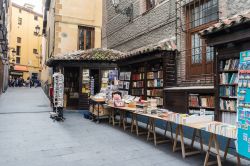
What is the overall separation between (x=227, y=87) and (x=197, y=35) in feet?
8.42

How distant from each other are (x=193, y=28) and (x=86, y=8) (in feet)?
34.3

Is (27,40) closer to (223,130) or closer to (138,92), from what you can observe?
(138,92)

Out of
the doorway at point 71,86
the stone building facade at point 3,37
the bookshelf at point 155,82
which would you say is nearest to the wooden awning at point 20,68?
the stone building facade at point 3,37

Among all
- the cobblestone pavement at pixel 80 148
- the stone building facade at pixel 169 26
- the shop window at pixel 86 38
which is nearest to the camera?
the cobblestone pavement at pixel 80 148

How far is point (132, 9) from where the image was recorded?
1159cm

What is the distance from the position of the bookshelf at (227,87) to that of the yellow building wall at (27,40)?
43391 millimetres

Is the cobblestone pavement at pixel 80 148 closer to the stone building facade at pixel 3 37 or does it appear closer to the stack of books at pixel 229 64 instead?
the stack of books at pixel 229 64

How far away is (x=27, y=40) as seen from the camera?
45.8 meters

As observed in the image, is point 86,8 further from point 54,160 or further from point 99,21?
point 54,160

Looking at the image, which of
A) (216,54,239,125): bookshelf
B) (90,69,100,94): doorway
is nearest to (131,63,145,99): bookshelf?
(90,69,100,94): doorway

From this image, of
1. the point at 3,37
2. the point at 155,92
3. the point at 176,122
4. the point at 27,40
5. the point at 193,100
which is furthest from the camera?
the point at 27,40

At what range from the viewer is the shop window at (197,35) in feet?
23.6

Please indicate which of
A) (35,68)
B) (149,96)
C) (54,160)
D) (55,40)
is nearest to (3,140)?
(54,160)

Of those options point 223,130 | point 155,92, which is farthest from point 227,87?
point 155,92
